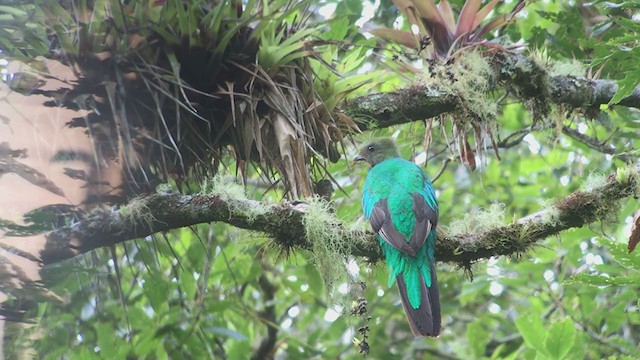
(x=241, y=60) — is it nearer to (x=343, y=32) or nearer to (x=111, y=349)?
(x=343, y=32)

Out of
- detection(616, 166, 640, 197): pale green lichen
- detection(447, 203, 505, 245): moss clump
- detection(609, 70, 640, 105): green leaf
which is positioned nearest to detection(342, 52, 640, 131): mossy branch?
detection(447, 203, 505, 245): moss clump

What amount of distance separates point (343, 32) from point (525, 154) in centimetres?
343

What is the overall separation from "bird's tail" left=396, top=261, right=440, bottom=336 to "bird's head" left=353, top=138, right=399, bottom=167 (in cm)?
117

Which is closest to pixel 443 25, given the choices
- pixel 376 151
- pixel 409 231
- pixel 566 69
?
pixel 566 69

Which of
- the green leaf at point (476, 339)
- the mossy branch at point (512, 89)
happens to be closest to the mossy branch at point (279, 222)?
the mossy branch at point (512, 89)

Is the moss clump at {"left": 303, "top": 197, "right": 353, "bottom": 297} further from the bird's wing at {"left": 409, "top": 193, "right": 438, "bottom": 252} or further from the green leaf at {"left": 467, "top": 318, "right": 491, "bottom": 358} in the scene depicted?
the green leaf at {"left": 467, "top": 318, "right": 491, "bottom": 358}

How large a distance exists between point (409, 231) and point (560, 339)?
901 mm

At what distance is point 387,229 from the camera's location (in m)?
3.27

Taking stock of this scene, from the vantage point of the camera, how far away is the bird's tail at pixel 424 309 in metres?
3.03

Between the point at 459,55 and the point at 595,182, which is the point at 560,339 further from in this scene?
the point at 459,55

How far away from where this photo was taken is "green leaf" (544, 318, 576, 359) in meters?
3.61

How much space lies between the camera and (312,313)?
5402mm

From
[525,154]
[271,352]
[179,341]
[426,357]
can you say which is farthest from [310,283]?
[525,154]

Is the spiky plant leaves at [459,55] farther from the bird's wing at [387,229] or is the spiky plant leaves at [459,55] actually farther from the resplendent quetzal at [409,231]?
the bird's wing at [387,229]
